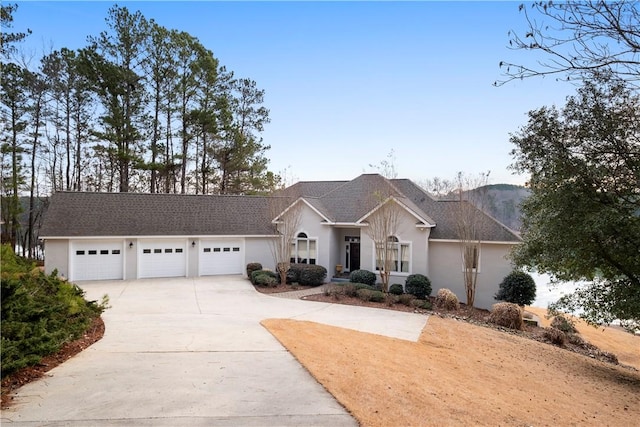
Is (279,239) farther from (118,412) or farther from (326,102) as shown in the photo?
(118,412)

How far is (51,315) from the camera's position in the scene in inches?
350

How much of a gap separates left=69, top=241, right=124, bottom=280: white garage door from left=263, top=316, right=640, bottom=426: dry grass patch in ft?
43.8

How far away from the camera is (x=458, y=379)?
28.0 ft

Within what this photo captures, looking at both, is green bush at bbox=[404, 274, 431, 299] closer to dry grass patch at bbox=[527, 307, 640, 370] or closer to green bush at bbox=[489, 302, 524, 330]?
green bush at bbox=[489, 302, 524, 330]

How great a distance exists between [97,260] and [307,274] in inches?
442

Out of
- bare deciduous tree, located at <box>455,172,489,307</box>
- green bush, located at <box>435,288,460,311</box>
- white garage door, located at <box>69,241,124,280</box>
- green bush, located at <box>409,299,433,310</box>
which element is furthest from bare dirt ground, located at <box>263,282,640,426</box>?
white garage door, located at <box>69,241,124,280</box>

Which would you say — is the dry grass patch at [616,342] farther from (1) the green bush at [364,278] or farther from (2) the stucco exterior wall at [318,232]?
(2) the stucco exterior wall at [318,232]

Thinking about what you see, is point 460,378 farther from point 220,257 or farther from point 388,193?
point 220,257

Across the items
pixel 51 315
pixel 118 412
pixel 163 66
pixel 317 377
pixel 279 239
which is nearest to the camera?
pixel 118 412

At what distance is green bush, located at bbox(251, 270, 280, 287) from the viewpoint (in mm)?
20984

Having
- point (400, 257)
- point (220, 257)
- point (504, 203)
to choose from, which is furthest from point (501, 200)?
point (220, 257)

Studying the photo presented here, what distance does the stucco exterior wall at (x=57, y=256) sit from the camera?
20922 millimetres

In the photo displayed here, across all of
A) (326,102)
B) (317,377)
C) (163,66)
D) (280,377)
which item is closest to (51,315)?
(280,377)

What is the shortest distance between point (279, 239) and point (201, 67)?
1748 cm
